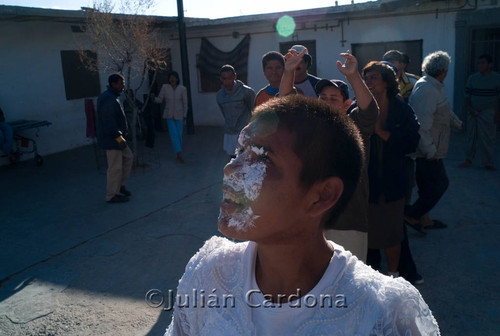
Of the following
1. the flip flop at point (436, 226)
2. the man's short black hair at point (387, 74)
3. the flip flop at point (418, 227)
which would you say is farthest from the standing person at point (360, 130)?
the flip flop at point (436, 226)

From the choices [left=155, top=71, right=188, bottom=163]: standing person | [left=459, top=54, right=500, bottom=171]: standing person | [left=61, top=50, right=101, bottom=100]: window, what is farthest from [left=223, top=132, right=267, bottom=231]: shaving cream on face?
[left=61, top=50, right=101, bottom=100]: window

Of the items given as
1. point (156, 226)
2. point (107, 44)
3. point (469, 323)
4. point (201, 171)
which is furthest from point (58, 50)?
point (469, 323)

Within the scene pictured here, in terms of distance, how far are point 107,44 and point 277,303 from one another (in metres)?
8.39

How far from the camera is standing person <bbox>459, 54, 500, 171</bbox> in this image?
7.17 m

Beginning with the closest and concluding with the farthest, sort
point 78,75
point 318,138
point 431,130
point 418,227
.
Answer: point 318,138, point 431,130, point 418,227, point 78,75

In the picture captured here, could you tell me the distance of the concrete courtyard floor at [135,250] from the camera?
12.0 feet

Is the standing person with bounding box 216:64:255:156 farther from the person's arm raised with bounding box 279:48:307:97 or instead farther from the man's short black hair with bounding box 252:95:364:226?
the man's short black hair with bounding box 252:95:364:226

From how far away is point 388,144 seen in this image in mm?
3379

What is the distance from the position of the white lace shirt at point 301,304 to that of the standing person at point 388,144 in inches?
83.4

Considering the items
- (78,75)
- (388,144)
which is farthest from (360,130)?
(78,75)

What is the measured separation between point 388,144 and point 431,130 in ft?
5.34

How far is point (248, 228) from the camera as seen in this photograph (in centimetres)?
130

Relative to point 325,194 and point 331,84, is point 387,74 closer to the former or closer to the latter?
point 331,84

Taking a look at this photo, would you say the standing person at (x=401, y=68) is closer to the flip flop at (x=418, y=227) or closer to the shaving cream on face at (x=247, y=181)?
the flip flop at (x=418, y=227)
